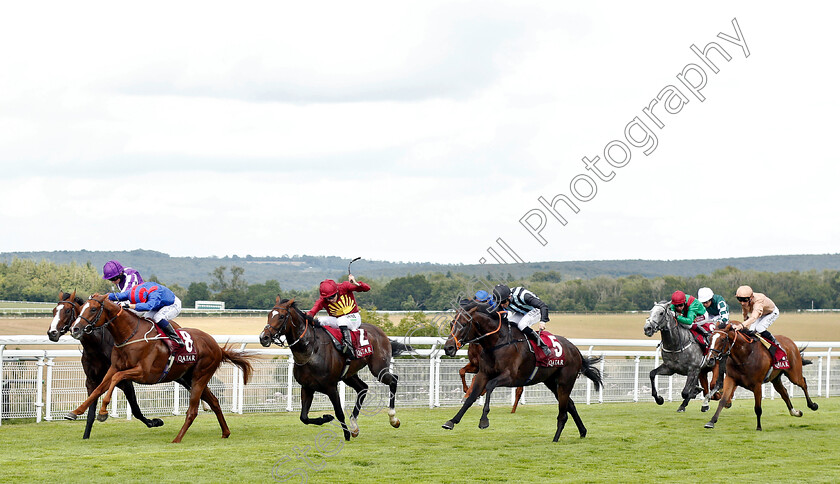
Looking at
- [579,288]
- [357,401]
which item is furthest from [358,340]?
[579,288]

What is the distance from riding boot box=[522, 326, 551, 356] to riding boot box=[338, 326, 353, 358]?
5.58ft

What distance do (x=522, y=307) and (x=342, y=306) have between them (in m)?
1.83

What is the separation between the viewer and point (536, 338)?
9352 millimetres

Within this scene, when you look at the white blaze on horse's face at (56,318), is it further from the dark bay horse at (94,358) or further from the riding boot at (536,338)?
the riding boot at (536,338)

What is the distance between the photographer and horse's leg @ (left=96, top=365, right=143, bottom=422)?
8.18m

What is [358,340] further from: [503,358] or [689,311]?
[689,311]

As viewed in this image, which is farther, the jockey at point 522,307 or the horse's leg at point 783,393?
the horse's leg at point 783,393

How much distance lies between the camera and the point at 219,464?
7.23 meters

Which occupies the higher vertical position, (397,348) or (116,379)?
(397,348)

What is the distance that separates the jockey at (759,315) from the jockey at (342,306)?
4.34 metres

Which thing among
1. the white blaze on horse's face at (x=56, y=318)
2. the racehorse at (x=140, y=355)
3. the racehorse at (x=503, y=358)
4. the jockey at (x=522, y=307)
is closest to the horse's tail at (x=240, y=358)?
the racehorse at (x=140, y=355)

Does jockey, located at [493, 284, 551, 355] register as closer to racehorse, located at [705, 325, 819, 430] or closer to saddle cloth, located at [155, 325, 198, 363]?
racehorse, located at [705, 325, 819, 430]

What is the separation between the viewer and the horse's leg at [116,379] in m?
8.18

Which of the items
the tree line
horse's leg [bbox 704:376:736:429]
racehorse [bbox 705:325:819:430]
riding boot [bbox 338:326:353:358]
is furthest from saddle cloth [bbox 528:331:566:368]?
the tree line
